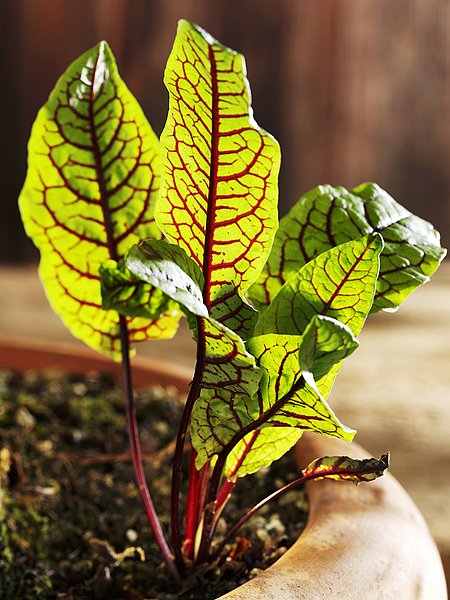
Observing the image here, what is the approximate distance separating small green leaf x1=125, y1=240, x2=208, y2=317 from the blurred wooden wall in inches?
70.3

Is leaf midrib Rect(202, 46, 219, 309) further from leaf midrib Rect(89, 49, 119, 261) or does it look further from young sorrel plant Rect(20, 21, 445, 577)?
leaf midrib Rect(89, 49, 119, 261)

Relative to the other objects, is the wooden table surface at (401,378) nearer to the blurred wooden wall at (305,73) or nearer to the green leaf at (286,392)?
the green leaf at (286,392)

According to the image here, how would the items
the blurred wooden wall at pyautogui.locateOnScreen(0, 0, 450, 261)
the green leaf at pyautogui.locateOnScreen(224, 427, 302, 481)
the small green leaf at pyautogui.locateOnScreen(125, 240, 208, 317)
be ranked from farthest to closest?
the blurred wooden wall at pyautogui.locateOnScreen(0, 0, 450, 261)
the green leaf at pyautogui.locateOnScreen(224, 427, 302, 481)
the small green leaf at pyautogui.locateOnScreen(125, 240, 208, 317)

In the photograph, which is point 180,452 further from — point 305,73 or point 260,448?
point 305,73

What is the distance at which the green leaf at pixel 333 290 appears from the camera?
43 centimetres

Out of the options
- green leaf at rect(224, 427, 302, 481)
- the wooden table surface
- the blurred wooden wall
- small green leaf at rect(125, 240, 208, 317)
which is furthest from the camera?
the blurred wooden wall

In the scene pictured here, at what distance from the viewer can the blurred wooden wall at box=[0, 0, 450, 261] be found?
2.18m

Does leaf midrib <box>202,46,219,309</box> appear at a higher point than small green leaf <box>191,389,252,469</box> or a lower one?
higher

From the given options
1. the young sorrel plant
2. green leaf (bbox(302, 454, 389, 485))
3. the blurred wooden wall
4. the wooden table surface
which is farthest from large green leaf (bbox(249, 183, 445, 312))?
the blurred wooden wall

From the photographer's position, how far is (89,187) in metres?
0.55

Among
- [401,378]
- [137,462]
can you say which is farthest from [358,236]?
[401,378]

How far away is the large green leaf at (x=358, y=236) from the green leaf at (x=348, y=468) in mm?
101

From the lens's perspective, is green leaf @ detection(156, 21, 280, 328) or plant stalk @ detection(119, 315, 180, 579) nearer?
green leaf @ detection(156, 21, 280, 328)

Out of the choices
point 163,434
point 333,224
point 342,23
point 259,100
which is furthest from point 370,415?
point 342,23
